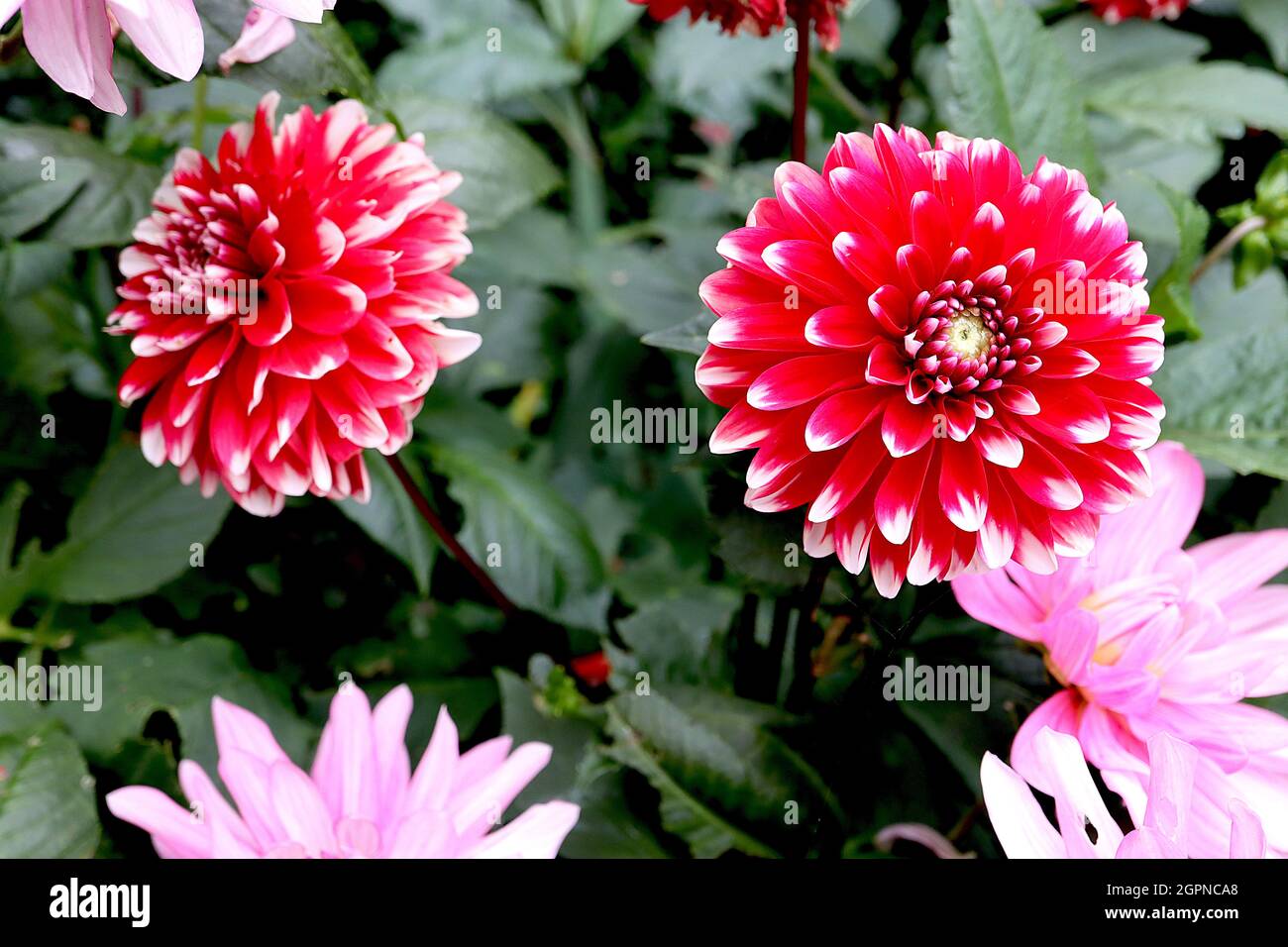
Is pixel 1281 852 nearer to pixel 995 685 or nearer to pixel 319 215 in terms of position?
pixel 995 685

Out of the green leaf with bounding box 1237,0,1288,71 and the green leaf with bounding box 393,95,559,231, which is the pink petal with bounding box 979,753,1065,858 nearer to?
the green leaf with bounding box 393,95,559,231

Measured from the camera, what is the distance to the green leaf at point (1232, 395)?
0.56 metres

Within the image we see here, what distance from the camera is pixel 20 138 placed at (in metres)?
0.60

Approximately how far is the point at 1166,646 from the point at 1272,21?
0.61 m

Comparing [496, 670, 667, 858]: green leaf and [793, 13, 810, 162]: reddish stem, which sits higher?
[793, 13, 810, 162]: reddish stem

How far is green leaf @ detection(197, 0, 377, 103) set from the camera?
20.0 inches

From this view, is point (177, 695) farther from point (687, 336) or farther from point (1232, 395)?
point (1232, 395)

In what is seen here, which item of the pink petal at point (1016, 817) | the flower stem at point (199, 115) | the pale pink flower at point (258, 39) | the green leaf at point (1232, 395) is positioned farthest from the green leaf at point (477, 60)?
the pink petal at point (1016, 817)

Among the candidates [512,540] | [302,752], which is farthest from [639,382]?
[302,752]

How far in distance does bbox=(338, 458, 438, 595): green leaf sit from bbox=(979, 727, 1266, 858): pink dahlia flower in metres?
0.37

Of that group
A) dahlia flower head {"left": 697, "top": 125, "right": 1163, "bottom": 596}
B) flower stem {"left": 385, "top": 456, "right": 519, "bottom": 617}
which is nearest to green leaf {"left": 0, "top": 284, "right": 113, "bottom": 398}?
flower stem {"left": 385, "top": 456, "right": 519, "bottom": 617}

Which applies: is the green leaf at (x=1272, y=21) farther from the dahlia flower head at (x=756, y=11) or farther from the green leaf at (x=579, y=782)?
the green leaf at (x=579, y=782)

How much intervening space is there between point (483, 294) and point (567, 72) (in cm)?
27

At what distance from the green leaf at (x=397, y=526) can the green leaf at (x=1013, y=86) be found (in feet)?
1.37
